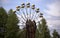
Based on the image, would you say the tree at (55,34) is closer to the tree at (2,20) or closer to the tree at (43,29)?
the tree at (43,29)

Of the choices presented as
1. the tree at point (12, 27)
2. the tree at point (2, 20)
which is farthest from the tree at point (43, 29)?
the tree at point (2, 20)

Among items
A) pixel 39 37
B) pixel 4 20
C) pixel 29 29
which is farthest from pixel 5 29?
pixel 29 29

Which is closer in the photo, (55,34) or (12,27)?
(12,27)

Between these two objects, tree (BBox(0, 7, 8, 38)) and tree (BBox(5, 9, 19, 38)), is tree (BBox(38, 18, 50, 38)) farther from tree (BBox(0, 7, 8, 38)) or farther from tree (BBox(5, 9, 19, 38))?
tree (BBox(0, 7, 8, 38))

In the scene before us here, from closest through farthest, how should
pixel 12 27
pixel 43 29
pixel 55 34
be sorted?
pixel 12 27 < pixel 43 29 < pixel 55 34

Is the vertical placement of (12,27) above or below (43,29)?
above

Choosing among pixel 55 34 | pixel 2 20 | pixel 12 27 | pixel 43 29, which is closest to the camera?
pixel 12 27

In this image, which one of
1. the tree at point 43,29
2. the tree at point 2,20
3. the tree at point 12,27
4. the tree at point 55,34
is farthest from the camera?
the tree at point 55,34

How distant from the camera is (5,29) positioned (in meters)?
8.93

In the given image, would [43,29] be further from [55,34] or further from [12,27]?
[12,27]

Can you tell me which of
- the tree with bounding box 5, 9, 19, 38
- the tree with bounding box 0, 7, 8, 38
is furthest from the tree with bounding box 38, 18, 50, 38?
the tree with bounding box 0, 7, 8, 38

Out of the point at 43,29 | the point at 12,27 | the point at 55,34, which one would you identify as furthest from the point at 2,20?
the point at 55,34

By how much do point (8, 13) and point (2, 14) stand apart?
13.1 inches

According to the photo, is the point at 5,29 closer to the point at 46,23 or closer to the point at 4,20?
the point at 4,20
